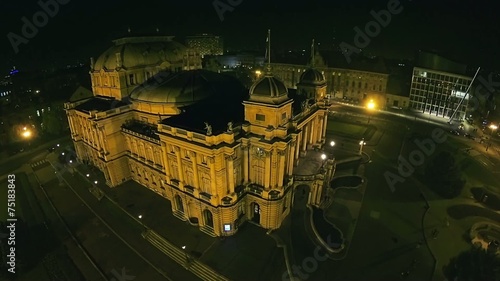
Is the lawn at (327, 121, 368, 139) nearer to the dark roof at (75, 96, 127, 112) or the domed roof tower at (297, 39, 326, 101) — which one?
the domed roof tower at (297, 39, 326, 101)

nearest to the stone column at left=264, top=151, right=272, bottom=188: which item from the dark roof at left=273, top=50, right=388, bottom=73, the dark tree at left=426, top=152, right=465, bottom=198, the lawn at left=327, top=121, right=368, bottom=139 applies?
the dark tree at left=426, top=152, right=465, bottom=198

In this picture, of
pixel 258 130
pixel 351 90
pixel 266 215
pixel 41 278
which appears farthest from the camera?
pixel 351 90

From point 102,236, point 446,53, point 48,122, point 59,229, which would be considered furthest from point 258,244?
point 446,53

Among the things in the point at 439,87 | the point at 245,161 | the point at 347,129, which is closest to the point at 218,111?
the point at 245,161

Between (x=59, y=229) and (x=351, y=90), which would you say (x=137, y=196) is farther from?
(x=351, y=90)

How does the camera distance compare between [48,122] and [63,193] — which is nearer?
[63,193]

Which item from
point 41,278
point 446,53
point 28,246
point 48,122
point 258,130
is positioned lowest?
point 41,278

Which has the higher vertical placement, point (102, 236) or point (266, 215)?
point (266, 215)

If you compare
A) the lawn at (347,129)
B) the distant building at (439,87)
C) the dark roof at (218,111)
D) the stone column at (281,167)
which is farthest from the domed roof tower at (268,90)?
the distant building at (439,87)

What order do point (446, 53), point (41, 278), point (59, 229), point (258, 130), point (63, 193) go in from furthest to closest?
point (446, 53), point (63, 193), point (59, 229), point (258, 130), point (41, 278)
